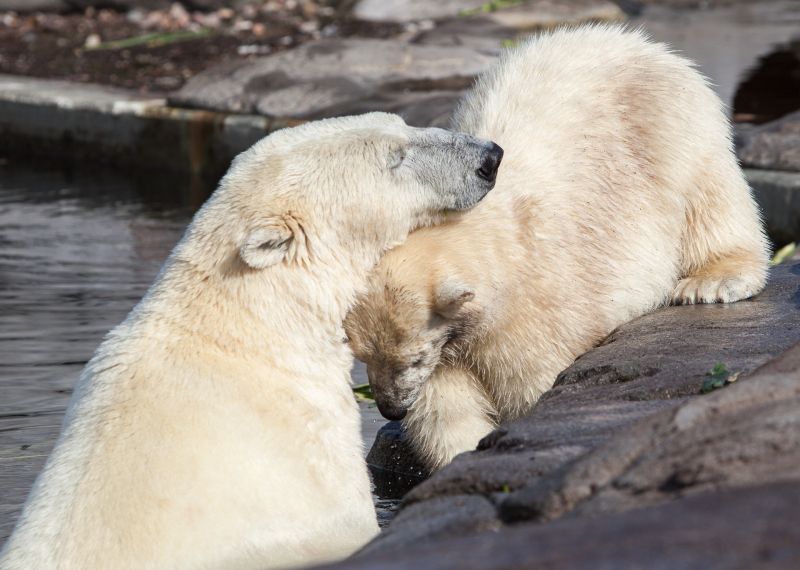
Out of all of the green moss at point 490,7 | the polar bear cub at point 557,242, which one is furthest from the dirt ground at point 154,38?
the polar bear cub at point 557,242

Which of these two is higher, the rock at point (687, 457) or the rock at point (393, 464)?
the rock at point (687, 457)

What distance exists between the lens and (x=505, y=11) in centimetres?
1184

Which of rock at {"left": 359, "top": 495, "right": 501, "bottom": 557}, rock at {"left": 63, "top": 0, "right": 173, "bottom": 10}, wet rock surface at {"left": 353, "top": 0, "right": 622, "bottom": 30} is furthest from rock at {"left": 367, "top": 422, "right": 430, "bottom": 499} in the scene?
rock at {"left": 63, "top": 0, "right": 173, "bottom": 10}

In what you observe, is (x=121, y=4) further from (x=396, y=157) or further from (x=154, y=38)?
(x=396, y=157)

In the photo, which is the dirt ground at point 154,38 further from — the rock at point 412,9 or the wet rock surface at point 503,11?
the wet rock surface at point 503,11

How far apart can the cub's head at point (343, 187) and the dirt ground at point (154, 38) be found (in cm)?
726

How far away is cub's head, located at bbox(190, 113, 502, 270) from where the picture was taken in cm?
300

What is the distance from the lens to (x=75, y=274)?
640cm

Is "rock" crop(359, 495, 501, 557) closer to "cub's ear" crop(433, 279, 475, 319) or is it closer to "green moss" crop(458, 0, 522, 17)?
"cub's ear" crop(433, 279, 475, 319)

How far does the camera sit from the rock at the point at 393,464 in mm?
3951

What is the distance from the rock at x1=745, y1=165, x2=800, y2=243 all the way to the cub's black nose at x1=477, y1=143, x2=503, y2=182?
133 inches

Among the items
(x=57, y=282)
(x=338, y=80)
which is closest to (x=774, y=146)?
(x=338, y=80)

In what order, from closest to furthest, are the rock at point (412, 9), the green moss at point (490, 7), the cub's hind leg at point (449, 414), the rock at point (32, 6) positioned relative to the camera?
the cub's hind leg at point (449, 414), the green moss at point (490, 7), the rock at point (412, 9), the rock at point (32, 6)

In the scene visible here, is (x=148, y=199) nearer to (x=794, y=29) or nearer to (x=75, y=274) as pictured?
(x=75, y=274)
